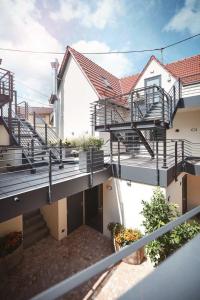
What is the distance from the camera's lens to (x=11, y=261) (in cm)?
665

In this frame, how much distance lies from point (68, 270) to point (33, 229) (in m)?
3.05

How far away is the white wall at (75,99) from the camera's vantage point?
12.5 metres

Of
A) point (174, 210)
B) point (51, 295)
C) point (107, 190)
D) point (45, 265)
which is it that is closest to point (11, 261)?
point (45, 265)

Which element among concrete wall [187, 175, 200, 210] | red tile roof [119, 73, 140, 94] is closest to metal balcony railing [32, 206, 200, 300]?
concrete wall [187, 175, 200, 210]

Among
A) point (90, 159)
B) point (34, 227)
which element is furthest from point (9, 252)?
point (90, 159)

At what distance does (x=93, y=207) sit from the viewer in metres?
10.7

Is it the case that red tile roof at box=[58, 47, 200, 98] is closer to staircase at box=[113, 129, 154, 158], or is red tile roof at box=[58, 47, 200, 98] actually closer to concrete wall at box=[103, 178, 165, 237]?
staircase at box=[113, 129, 154, 158]

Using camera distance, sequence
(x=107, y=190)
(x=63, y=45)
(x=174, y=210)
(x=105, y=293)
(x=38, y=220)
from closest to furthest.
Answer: (x=105, y=293) → (x=174, y=210) → (x=107, y=190) → (x=38, y=220) → (x=63, y=45)

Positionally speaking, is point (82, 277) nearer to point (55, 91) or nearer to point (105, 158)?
point (105, 158)

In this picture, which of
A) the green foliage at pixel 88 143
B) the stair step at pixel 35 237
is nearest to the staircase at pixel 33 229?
the stair step at pixel 35 237

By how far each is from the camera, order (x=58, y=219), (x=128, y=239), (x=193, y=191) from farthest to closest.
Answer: (x=193, y=191) → (x=58, y=219) → (x=128, y=239)

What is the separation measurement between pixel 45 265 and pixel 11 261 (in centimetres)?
126

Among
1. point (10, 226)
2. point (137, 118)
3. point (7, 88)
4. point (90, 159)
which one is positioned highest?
point (7, 88)

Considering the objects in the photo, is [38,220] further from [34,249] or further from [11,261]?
[11,261]
